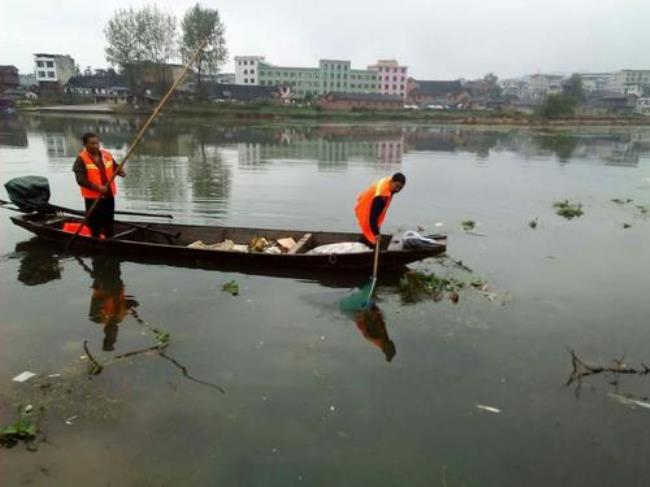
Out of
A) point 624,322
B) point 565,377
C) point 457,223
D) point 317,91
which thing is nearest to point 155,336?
point 565,377

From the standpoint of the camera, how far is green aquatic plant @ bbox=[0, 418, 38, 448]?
14.7 ft

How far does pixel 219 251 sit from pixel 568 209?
36.4 ft

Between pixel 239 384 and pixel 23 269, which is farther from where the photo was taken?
pixel 23 269

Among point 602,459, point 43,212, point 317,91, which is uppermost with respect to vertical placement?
point 317,91

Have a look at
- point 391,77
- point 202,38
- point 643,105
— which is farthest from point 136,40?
point 643,105

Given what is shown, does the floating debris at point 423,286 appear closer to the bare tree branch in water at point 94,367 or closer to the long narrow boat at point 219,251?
the long narrow boat at point 219,251

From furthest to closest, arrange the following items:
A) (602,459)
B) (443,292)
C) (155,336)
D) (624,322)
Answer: (443,292), (624,322), (155,336), (602,459)

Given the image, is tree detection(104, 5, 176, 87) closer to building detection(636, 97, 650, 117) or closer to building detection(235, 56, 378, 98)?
building detection(235, 56, 378, 98)

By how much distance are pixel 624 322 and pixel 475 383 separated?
3.26 metres

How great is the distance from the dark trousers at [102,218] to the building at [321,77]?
104 metres

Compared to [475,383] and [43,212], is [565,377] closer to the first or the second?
[475,383]

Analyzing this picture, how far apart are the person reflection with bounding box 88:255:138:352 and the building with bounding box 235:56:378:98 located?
344ft

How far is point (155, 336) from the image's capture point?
6.60m

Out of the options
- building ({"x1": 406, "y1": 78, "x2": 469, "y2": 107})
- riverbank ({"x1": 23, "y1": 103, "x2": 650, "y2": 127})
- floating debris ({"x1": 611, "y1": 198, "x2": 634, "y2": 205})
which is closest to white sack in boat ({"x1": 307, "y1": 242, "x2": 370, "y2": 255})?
floating debris ({"x1": 611, "y1": 198, "x2": 634, "y2": 205})
